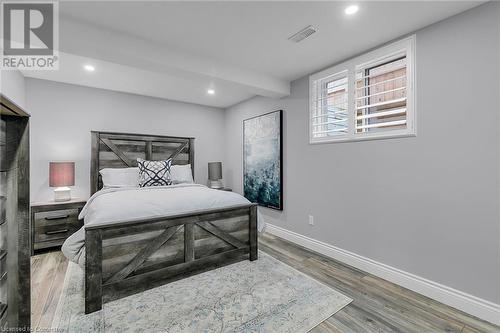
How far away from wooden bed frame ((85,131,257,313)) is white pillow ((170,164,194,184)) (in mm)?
1640

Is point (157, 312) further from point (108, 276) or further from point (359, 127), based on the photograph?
point (359, 127)

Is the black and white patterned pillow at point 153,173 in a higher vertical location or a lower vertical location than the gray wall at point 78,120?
lower

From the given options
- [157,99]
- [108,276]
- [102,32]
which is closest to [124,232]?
[108,276]

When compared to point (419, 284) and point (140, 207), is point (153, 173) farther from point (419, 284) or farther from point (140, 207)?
point (419, 284)

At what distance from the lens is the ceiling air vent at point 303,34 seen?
220cm

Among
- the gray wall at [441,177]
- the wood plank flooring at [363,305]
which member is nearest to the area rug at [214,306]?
the wood plank flooring at [363,305]

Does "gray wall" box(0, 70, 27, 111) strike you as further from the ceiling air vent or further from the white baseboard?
the white baseboard

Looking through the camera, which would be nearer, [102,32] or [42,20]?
[42,20]

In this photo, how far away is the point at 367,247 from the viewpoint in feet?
8.68

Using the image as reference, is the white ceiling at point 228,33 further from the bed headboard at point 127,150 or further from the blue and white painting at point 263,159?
the bed headboard at point 127,150

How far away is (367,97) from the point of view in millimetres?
2604

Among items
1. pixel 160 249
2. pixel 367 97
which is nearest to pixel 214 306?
pixel 160 249

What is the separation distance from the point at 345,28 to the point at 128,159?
3721 mm

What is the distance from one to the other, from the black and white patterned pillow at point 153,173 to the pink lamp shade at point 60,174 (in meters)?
0.91
